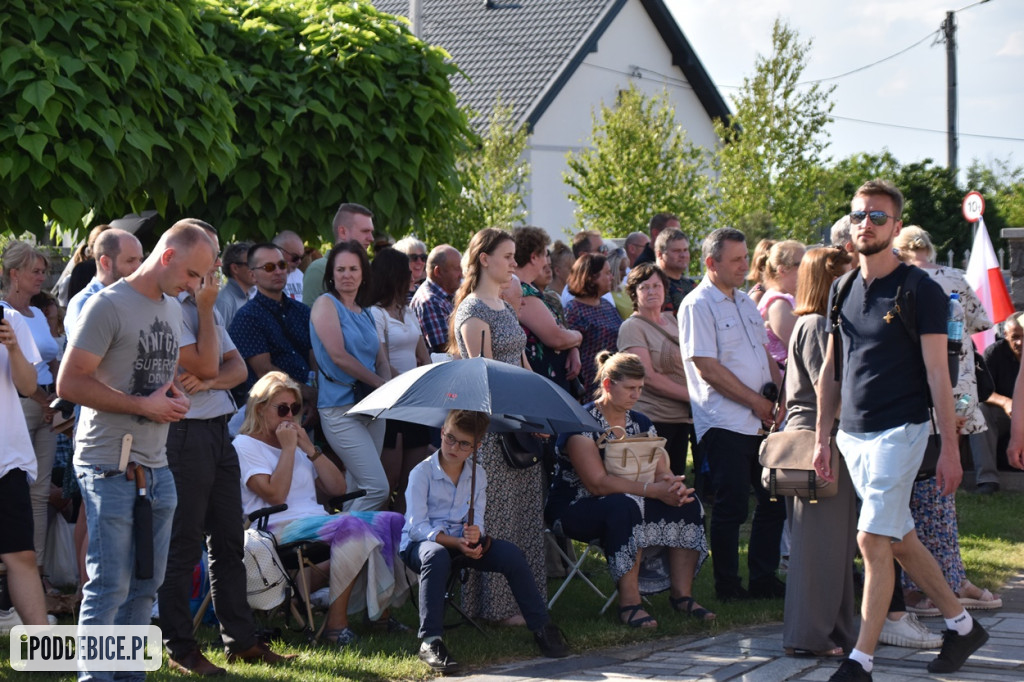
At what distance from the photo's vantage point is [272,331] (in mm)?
8312

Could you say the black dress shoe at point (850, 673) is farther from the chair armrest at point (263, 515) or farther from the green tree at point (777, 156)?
the green tree at point (777, 156)

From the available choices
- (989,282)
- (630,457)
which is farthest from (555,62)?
(630,457)

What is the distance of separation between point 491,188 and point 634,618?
19684 millimetres

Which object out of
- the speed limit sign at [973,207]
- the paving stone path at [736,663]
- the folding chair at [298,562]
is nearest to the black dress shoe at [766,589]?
the paving stone path at [736,663]

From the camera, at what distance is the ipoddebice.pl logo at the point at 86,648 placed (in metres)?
5.07

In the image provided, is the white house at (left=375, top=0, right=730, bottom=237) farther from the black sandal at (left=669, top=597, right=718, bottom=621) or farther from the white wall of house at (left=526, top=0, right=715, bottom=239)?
the black sandal at (left=669, top=597, right=718, bottom=621)

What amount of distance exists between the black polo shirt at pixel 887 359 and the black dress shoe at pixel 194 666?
3096 millimetres

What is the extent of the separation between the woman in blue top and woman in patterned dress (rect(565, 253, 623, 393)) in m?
2.04

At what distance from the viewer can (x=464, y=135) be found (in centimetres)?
1087

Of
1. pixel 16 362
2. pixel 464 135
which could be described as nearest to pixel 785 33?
pixel 464 135

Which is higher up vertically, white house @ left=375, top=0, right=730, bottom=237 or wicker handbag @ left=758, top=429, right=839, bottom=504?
white house @ left=375, top=0, right=730, bottom=237

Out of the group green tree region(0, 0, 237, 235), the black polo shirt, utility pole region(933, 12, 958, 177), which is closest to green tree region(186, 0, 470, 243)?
green tree region(0, 0, 237, 235)

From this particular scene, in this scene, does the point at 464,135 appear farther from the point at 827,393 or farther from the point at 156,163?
the point at 827,393

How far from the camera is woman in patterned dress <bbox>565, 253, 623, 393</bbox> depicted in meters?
9.58
